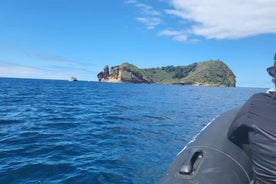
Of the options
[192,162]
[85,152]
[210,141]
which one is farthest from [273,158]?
[85,152]

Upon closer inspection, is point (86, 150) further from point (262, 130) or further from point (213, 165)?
point (262, 130)

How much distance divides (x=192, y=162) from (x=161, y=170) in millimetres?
4420

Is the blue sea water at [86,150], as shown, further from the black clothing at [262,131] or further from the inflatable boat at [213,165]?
the black clothing at [262,131]

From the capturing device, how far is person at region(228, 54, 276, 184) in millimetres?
2879

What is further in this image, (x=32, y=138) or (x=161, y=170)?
(x=32, y=138)

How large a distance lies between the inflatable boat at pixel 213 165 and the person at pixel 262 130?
0.41 m

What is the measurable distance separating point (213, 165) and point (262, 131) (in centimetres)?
93

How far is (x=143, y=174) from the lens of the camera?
296 inches

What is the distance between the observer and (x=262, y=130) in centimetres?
290

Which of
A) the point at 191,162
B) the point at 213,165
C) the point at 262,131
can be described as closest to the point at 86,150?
the point at 191,162

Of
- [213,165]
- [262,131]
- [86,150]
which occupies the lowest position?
[86,150]

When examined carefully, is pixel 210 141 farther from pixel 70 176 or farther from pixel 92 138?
pixel 92 138

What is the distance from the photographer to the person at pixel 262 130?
2.88m

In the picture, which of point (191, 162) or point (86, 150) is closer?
point (191, 162)
